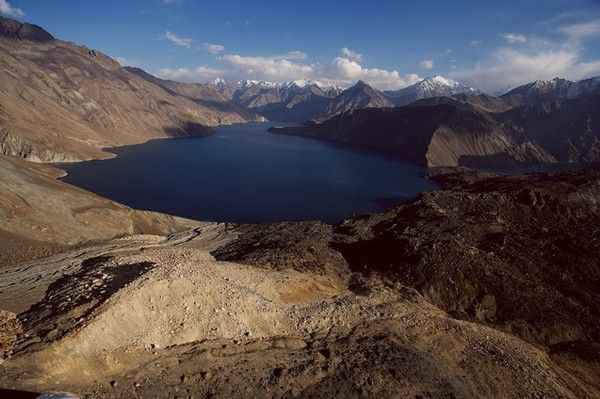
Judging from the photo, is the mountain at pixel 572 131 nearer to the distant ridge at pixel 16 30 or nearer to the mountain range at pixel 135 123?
the mountain range at pixel 135 123

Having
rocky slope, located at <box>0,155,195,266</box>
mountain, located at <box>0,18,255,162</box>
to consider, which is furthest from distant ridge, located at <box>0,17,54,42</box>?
rocky slope, located at <box>0,155,195,266</box>

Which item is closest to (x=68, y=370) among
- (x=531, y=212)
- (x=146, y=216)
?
(x=146, y=216)

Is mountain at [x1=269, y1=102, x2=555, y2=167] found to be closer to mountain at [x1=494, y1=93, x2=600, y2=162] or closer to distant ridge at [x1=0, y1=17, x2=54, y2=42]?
mountain at [x1=494, y1=93, x2=600, y2=162]

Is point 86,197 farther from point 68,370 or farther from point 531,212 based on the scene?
point 531,212

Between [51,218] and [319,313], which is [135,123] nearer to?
[51,218]

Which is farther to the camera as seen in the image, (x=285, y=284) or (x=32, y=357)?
(x=285, y=284)

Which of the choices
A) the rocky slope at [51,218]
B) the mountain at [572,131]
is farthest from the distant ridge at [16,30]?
the mountain at [572,131]
